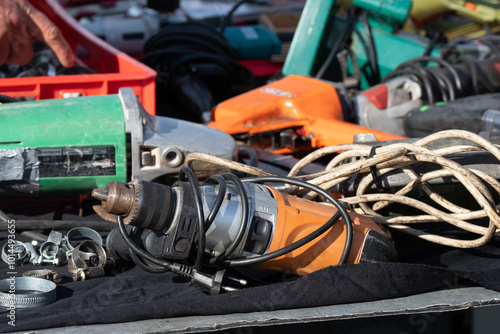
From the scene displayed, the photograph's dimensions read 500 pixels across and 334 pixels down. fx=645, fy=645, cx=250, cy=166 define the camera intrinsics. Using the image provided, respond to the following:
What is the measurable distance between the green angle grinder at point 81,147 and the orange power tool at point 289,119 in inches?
16.1

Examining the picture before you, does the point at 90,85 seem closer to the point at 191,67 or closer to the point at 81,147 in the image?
the point at 81,147

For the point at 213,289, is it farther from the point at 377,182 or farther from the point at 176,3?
the point at 176,3

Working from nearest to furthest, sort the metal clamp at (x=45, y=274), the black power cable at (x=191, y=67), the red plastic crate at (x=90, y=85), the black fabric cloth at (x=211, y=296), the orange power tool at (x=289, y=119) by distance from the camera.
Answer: the black fabric cloth at (x=211, y=296) < the metal clamp at (x=45, y=274) < the red plastic crate at (x=90, y=85) < the orange power tool at (x=289, y=119) < the black power cable at (x=191, y=67)

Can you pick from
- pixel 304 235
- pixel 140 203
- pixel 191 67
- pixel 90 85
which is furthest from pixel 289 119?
pixel 140 203

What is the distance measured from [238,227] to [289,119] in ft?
2.72

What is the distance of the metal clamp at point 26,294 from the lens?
1002 mm

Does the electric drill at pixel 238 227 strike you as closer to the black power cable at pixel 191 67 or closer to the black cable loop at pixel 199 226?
the black cable loop at pixel 199 226

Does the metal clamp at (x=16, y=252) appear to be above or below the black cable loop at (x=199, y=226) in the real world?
below

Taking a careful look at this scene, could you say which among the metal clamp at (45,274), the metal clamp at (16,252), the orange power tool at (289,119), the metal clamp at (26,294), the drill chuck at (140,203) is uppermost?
the drill chuck at (140,203)

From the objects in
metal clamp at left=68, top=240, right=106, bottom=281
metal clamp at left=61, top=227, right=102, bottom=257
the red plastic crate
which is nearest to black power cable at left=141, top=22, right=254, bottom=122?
the red plastic crate

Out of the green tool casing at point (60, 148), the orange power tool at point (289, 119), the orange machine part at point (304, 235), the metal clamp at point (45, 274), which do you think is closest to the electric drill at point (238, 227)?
the orange machine part at point (304, 235)

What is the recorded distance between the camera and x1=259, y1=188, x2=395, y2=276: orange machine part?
1.06 metres

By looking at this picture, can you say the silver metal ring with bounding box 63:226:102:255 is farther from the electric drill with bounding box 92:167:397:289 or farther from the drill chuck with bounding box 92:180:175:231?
the drill chuck with bounding box 92:180:175:231

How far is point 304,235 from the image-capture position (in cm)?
108
